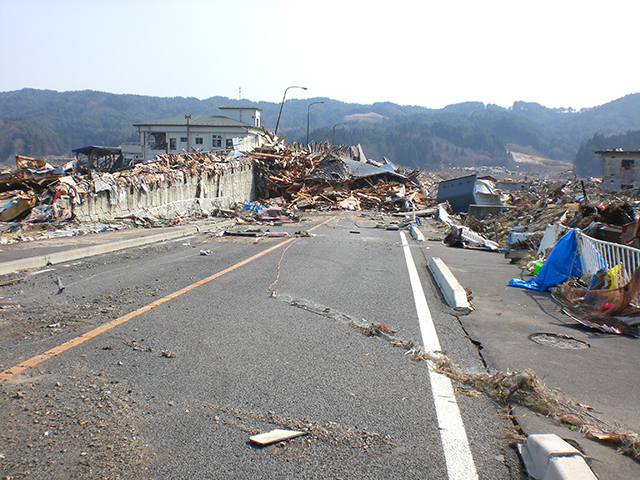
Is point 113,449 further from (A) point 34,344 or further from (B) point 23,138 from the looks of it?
(B) point 23,138

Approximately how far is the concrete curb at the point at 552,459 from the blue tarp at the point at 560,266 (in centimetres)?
589

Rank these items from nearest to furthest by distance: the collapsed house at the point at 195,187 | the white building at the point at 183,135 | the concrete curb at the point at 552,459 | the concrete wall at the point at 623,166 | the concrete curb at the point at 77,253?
the concrete curb at the point at 552,459, the concrete curb at the point at 77,253, the collapsed house at the point at 195,187, the concrete wall at the point at 623,166, the white building at the point at 183,135

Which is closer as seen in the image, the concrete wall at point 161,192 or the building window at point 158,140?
the concrete wall at point 161,192

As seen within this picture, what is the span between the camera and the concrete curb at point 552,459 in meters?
2.68

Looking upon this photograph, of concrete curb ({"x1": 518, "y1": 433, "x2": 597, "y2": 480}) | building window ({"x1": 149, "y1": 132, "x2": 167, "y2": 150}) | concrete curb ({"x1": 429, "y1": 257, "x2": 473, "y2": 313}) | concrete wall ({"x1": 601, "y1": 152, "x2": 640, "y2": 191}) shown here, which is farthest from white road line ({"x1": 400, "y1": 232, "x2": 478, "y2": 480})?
building window ({"x1": 149, "y1": 132, "x2": 167, "y2": 150})

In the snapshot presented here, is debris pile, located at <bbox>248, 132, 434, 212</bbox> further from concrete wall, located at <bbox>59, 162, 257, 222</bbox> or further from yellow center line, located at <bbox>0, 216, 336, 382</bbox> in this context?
yellow center line, located at <bbox>0, 216, 336, 382</bbox>

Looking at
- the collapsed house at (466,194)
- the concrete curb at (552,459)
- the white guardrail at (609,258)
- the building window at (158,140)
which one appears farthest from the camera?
the building window at (158,140)

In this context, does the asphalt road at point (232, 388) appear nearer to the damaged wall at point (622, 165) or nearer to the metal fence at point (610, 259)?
the metal fence at point (610, 259)

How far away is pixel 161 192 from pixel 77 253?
9818 millimetres

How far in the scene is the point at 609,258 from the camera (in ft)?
24.3

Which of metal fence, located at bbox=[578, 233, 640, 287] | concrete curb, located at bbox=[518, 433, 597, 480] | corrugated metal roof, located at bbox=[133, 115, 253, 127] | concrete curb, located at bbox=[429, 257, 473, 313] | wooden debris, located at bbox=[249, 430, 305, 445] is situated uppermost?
corrugated metal roof, located at bbox=[133, 115, 253, 127]

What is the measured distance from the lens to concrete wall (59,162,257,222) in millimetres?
16453

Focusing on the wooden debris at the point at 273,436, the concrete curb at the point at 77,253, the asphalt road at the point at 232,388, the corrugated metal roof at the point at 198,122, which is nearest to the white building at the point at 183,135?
the corrugated metal roof at the point at 198,122

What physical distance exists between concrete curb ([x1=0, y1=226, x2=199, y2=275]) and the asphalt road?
134 cm
